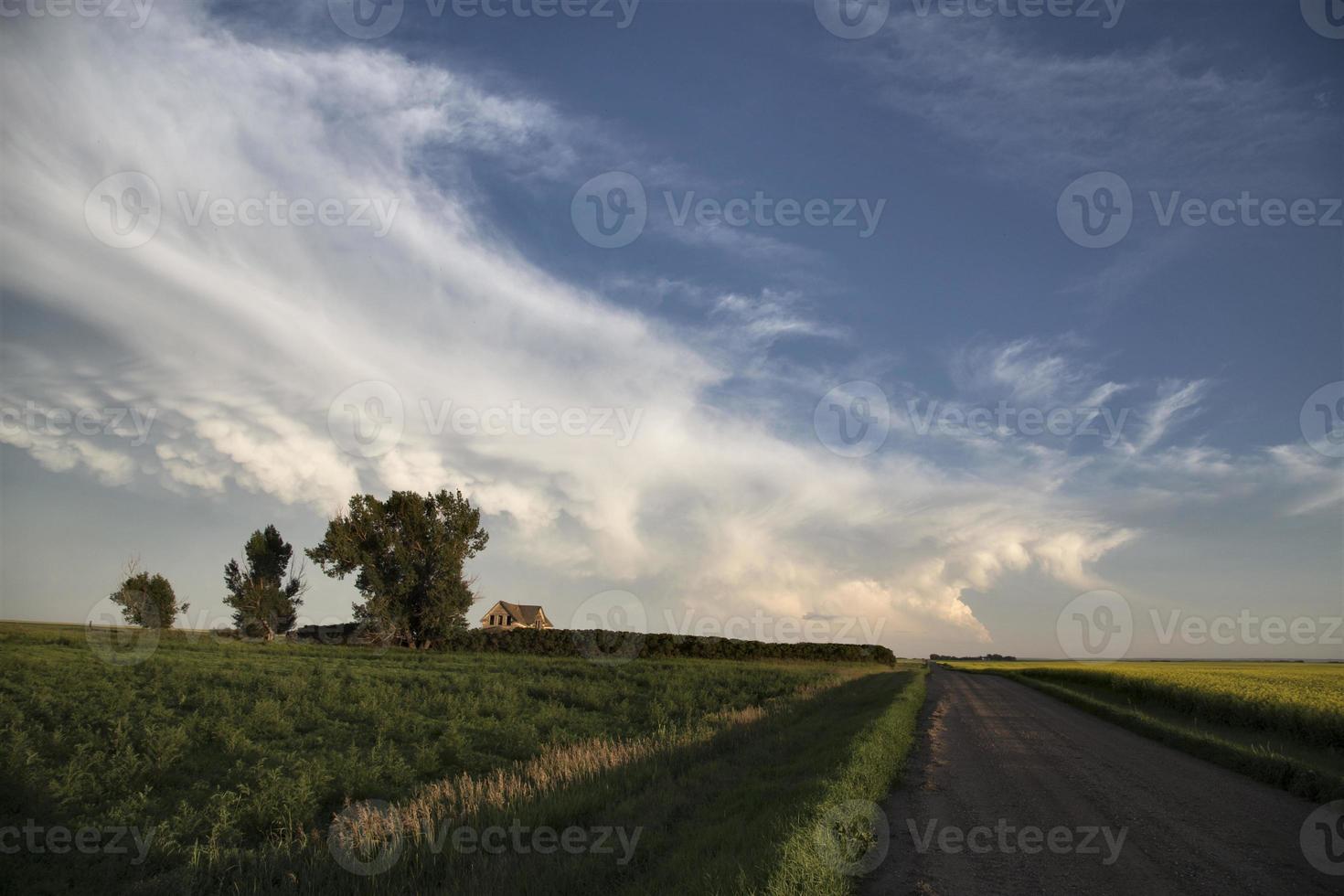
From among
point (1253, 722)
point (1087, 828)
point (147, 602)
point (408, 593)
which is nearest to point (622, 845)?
point (1087, 828)

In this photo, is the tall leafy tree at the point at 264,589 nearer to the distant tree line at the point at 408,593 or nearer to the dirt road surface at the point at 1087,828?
the distant tree line at the point at 408,593

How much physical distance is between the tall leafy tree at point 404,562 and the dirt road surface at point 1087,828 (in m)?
57.7

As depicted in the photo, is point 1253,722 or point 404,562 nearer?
point 1253,722

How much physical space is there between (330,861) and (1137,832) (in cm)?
1103

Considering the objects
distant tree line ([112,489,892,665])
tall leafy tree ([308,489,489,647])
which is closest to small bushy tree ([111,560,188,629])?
distant tree line ([112,489,892,665])

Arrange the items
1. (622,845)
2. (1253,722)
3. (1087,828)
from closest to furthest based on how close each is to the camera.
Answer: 1. (1087,828)
2. (622,845)
3. (1253,722)

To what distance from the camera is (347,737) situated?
1991 centimetres

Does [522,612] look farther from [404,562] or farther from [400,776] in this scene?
[400,776]

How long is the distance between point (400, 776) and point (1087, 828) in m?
14.5

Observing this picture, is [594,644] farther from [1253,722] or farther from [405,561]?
[1253,722]

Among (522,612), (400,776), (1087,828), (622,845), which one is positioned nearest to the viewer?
(1087,828)

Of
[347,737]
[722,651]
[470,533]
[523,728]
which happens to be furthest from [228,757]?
Answer: [722,651]

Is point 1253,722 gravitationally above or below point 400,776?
above

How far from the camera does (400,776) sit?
16.5 meters
